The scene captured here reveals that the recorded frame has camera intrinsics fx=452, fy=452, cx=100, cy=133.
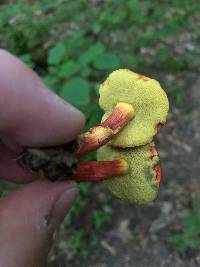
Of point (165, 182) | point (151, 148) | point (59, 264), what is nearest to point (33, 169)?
point (151, 148)

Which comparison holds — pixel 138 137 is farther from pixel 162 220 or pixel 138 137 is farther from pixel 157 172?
pixel 162 220

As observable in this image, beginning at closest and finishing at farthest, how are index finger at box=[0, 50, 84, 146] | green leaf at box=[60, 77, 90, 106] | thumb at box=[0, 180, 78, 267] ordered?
1. index finger at box=[0, 50, 84, 146]
2. thumb at box=[0, 180, 78, 267]
3. green leaf at box=[60, 77, 90, 106]

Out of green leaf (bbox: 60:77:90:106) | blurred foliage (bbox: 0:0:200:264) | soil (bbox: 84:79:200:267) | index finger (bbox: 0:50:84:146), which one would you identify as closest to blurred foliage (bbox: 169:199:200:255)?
soil (bbox: 84:79:200:267)

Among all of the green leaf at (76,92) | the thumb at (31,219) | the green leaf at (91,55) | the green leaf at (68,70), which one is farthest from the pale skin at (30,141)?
the green leaf at (91,55)

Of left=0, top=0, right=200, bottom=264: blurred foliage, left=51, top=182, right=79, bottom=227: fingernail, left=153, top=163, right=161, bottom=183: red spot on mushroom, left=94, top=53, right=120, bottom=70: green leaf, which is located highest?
left=51, top=182, right=79, bottom=227: fingernail

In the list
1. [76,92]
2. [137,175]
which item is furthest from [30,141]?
[76,92]

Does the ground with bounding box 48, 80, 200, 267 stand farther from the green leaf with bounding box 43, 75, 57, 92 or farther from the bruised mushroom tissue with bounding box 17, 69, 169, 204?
the bruised mushroom tissue with bounding box 17, 69, 169, 204

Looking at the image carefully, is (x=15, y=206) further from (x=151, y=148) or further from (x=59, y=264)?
(x=59, y=264)
